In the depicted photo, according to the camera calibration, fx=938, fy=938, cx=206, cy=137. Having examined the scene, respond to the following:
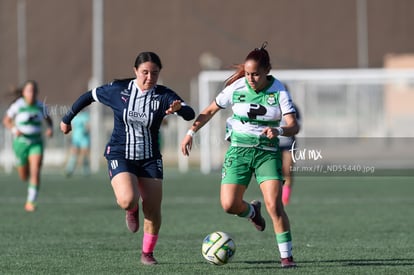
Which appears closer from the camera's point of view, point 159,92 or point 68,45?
point 159,92

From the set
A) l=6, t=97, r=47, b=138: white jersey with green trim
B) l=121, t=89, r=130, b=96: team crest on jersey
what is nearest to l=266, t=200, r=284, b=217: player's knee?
l=121, t=89, r=130, b=96: team crest on jersey

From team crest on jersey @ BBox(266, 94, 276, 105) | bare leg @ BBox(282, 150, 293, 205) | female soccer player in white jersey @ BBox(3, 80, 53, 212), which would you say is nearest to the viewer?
team crest on jersey @ BBox(266, 94, 276, 105)

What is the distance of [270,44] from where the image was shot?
175 feet

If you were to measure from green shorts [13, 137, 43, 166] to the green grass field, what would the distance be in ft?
3.04

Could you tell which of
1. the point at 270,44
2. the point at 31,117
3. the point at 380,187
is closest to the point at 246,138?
the point at 31,117

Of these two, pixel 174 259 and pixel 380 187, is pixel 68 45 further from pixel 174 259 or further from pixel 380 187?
pixel 174 259

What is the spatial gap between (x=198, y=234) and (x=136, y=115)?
3.39 m

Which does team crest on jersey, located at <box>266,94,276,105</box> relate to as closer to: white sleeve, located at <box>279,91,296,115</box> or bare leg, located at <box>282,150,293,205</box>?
white sleeve, located at <box>279,91,296,115</box>

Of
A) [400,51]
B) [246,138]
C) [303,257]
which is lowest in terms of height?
[303,257]

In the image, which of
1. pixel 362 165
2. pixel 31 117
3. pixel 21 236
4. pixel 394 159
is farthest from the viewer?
pixel 394 159

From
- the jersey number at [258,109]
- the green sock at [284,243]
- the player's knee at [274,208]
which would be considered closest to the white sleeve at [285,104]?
the jersey number at [258,109]

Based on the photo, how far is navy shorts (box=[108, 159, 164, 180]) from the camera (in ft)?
29.7

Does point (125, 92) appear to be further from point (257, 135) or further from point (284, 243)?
point (284, 243)

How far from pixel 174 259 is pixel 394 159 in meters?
23.1
